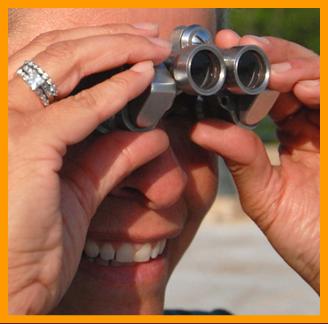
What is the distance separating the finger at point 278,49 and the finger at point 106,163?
1.33 feet

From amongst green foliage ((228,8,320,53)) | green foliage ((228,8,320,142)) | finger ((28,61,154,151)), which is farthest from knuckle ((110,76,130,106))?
green foliage ((228,8,320,53))

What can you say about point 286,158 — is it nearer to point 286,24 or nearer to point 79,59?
point 79,59

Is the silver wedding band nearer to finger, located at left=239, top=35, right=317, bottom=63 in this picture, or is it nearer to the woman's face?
the woman's face

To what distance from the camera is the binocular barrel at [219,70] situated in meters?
1.52

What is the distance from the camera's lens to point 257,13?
1141 cm

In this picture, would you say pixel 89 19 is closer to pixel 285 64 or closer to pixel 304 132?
pixel 285 64

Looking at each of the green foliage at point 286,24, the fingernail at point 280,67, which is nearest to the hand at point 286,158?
the fingernail at point 280,67

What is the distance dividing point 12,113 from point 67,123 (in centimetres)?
10

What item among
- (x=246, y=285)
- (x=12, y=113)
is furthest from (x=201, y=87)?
(x=246, y=285)

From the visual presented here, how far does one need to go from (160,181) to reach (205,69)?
0.82 feet

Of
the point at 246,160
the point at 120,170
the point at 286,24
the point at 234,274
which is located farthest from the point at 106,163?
the point at 286,24

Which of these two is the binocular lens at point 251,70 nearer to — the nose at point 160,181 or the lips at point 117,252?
the nose at point 160,181

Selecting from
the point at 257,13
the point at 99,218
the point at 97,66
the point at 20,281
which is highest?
the point at 97,66

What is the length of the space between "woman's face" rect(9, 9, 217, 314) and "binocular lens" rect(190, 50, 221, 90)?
0.53ft
